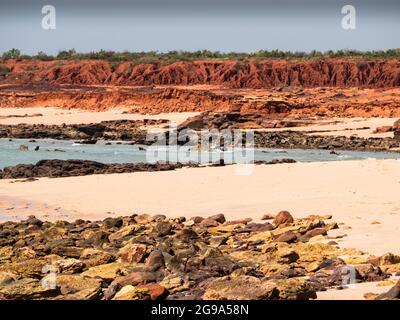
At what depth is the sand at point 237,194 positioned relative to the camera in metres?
14.9

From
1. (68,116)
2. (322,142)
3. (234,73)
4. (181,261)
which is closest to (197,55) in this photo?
(234,73)

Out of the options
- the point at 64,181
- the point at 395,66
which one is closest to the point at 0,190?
the point at 64,181

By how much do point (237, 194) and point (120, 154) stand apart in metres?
14.5

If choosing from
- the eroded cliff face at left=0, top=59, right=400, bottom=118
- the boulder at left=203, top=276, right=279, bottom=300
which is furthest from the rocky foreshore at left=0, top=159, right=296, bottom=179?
the eroded cliff face at left=0, top=59, right=400, bottom=118

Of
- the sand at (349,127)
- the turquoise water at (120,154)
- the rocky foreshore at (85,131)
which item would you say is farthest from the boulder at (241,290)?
the sand at (349,127)

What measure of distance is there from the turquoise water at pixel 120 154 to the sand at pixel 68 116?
1014 centimetres

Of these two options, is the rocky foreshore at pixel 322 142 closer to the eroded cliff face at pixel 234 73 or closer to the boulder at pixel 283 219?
the boulder at pixel 283 219

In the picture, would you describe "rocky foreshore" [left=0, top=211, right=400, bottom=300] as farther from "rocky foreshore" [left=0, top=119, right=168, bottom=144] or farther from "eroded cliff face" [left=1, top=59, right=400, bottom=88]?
"eroded cliff face" [left=1, top=59, right=400, bottom=88]

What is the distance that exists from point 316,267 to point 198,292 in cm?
168

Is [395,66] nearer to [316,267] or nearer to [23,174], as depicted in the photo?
[23,174]

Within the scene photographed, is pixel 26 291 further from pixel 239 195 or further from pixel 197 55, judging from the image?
pixel 197 55

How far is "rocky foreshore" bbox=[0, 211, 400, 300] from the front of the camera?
8.86 meters

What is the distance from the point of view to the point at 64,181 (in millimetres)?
21453

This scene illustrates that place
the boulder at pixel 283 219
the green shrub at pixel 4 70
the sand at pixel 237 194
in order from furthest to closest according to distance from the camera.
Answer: the green shrub at pixel 4 70 < the sand at pixel 237 194 < the boulder at pixel 283 219
